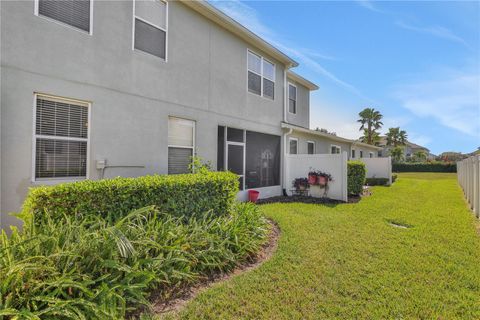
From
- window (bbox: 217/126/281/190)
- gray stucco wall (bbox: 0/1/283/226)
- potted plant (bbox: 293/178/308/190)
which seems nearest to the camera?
gray stucco wall (bbox: 0/1/283/226)

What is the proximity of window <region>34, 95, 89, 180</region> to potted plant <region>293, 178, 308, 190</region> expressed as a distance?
8.48 meters

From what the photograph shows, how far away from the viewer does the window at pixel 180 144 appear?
→ 24.5 ft

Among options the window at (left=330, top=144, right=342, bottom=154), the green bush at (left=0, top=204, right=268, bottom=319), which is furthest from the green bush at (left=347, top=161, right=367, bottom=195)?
the green bush at (left=0, top=204, right=268, bottom=319)

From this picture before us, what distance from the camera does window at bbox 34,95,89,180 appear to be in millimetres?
5078

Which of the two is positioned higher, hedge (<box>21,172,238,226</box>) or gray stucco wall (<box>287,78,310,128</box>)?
gray stucco wall (<box>287,78,310,128</box>)

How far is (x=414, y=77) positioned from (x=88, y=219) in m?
16.3

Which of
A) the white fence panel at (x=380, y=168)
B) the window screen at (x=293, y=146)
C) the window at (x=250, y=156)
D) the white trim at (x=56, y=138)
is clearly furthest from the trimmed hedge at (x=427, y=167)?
the white trim at (x=56, y=138)

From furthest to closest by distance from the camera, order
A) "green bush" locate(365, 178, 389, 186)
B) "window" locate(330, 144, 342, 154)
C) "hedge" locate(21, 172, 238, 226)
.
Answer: "window" locate(330, 144, 342, 154), "green bush" locate(365, 178, 389, 186), "hedge" locate(21, 172, 238, 226)

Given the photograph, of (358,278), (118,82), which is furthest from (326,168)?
(118,82)

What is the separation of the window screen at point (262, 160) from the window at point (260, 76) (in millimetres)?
1884

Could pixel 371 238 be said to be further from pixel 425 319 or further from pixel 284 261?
pixel 425 319

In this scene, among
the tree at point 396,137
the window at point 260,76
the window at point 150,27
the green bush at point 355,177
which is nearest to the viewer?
the window at point 150,27

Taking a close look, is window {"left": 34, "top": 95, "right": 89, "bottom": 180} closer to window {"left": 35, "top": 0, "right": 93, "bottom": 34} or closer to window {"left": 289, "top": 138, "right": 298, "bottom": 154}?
window {"left": 35, "top": 0, "right": 93, "bottom": 34}

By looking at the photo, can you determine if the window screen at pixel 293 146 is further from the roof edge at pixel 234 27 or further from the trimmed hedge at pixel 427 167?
the trimmed hedge at pixel 427 167
